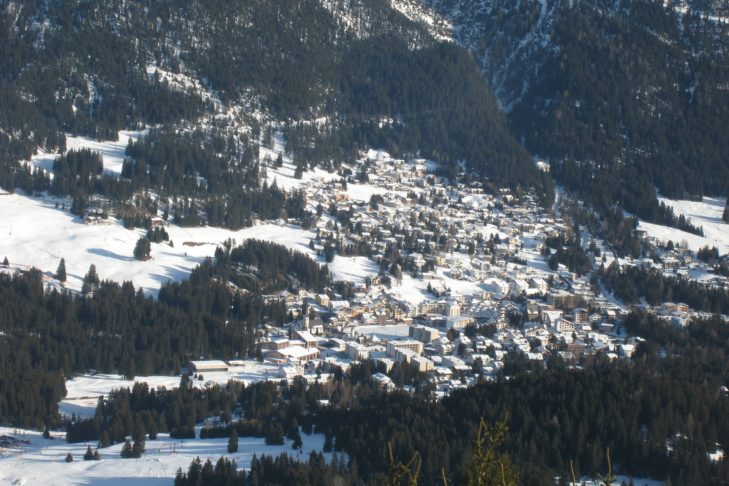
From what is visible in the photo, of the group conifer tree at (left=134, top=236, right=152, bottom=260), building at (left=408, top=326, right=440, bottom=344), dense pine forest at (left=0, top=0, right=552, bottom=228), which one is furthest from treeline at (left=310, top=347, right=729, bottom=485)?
dense pine forest at (left=0, top=0, right=552, bottom=228)

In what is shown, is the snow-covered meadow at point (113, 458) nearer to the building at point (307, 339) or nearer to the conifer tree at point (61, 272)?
the building at point (307, 339)

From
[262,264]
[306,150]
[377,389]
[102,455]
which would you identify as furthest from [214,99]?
[102,455]

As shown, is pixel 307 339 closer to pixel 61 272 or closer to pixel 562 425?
pixel 61 272

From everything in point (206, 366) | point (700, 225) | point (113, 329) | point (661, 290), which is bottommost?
point (206, 366)

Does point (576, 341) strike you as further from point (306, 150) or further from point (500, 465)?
point (500, 465)

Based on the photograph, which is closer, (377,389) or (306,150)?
(377,389)

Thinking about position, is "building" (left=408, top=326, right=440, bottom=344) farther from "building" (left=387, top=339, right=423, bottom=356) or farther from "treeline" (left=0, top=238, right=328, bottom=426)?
"treeline" (left=0, top=238, right=328, bottom=426)

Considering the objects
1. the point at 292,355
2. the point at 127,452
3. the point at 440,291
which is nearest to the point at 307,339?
the point at 292,355
